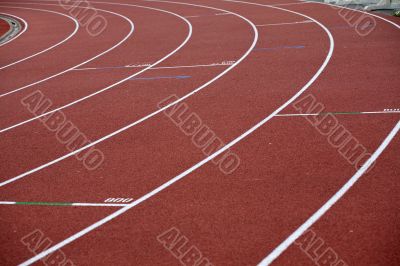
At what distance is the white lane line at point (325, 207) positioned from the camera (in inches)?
194

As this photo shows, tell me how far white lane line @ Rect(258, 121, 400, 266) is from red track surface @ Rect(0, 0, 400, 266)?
0.06 metres

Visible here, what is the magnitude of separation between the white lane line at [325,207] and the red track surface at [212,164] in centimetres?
6

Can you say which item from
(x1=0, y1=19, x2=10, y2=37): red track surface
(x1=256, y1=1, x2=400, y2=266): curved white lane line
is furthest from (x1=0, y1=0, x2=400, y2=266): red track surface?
(x1=0, y1=19, x2=10, y2=37): red track surface

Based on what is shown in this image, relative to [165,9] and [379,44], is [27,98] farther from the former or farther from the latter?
[165,9]

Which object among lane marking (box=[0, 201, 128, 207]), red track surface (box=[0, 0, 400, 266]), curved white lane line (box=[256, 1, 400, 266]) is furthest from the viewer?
lane marking (box=[0, 201, 128, 207])

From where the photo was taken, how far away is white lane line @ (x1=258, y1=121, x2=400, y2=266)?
16.2 feet

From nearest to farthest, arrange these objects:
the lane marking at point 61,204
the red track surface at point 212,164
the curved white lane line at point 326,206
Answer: the curved white lane line at point 326,206, the red track surface at point 212,164, the lane marking at point 61,204

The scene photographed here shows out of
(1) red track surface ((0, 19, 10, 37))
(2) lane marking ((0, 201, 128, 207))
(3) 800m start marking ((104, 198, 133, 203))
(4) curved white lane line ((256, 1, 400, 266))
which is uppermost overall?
(4) curved white lane line ((256, 1, 400, 266))

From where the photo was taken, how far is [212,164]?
6.86 metres

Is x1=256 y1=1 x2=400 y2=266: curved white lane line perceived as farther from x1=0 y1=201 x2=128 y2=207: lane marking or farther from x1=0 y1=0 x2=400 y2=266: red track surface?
x1=0 y1=201 x2=128 y2=207: lane marking

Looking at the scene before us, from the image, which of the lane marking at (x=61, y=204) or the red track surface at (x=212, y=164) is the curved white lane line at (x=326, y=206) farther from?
the lane marking at (x=61, y=204)

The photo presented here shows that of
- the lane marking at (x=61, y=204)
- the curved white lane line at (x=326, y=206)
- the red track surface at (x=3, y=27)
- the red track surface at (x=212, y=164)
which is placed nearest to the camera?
the curved white lane line at (x=326, y=206)

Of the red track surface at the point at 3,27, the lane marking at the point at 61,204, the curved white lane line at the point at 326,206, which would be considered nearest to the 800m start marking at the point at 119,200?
the lane marking at the point at 61,204

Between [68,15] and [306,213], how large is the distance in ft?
54.9
